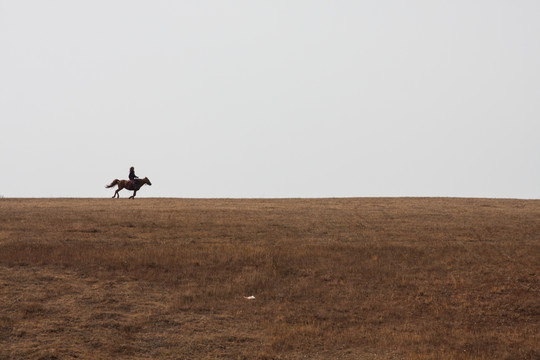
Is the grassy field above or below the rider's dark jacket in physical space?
below

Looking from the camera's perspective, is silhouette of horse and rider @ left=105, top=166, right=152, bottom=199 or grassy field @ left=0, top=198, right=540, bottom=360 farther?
silhouette of horse and rider @ left=105, top=166, right=152, bottom=199

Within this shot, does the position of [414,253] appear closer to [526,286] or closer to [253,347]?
[526,286]

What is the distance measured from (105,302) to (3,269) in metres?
5.52

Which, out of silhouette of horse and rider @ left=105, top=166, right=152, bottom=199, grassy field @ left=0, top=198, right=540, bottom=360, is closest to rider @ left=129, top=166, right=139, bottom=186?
silhouette of horse and rider @ left=105, top=166, right=152, bottom=199

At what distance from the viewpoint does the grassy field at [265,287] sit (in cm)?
1753

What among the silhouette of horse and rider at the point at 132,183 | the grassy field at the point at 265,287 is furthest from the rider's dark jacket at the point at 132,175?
the grassy field at the point at 265,287

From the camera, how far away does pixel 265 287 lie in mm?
22375

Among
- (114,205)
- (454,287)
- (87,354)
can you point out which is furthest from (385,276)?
(114,205)

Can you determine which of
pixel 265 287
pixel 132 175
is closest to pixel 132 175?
pixel 132 175

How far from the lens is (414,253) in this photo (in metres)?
26.3

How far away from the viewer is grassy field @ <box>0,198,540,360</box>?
17.5 m

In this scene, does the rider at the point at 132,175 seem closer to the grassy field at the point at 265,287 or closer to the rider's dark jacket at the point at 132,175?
the rider's dark jacket at the point at 132,175

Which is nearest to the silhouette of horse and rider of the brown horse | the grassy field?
the brown horse

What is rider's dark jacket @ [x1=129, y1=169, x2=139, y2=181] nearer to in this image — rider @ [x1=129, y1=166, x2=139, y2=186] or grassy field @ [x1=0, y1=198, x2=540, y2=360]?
rider @ [x1=129, y1=166, x2=139, y2=186]
